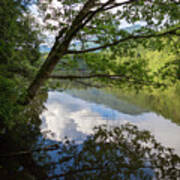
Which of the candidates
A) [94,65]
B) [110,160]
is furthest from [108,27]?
[110,160]

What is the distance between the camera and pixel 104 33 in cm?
562

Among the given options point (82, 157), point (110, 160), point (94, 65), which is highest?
point (94, 65)

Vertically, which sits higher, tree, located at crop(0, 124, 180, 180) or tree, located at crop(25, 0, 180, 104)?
tree, located at crop(25, 0, 180, 104)

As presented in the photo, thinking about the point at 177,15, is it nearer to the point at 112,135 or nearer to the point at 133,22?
the point at 133,22

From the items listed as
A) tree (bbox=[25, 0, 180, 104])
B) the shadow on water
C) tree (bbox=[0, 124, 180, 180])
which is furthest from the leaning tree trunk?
tree (bbox=[0, 124, 180, 180])

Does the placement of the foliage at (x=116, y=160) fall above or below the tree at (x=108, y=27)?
below

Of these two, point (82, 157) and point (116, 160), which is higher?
point (116, 160)

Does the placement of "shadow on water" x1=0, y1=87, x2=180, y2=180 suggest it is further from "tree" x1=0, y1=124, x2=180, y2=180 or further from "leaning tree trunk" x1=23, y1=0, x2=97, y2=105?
"leaning tree trunk" x1=23, y1=0, x2=97, y2=105

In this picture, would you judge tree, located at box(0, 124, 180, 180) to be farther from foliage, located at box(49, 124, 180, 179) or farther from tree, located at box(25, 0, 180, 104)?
tree, located at box(25, 0, 180, 104)

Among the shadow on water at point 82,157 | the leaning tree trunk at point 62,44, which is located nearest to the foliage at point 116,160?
the shadow on water at point 82,157

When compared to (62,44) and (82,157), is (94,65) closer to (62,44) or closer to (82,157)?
(62,44)

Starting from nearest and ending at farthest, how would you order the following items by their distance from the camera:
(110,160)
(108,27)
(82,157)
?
(108,27) < (110,160) < (82,157)

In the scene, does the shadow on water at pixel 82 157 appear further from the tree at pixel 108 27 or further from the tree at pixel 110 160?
the tree at pixel 108 27

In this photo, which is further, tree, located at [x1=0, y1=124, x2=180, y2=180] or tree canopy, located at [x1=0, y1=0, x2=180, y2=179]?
tree, located at [x1=0, y1=124, x2=180, y2=180]
